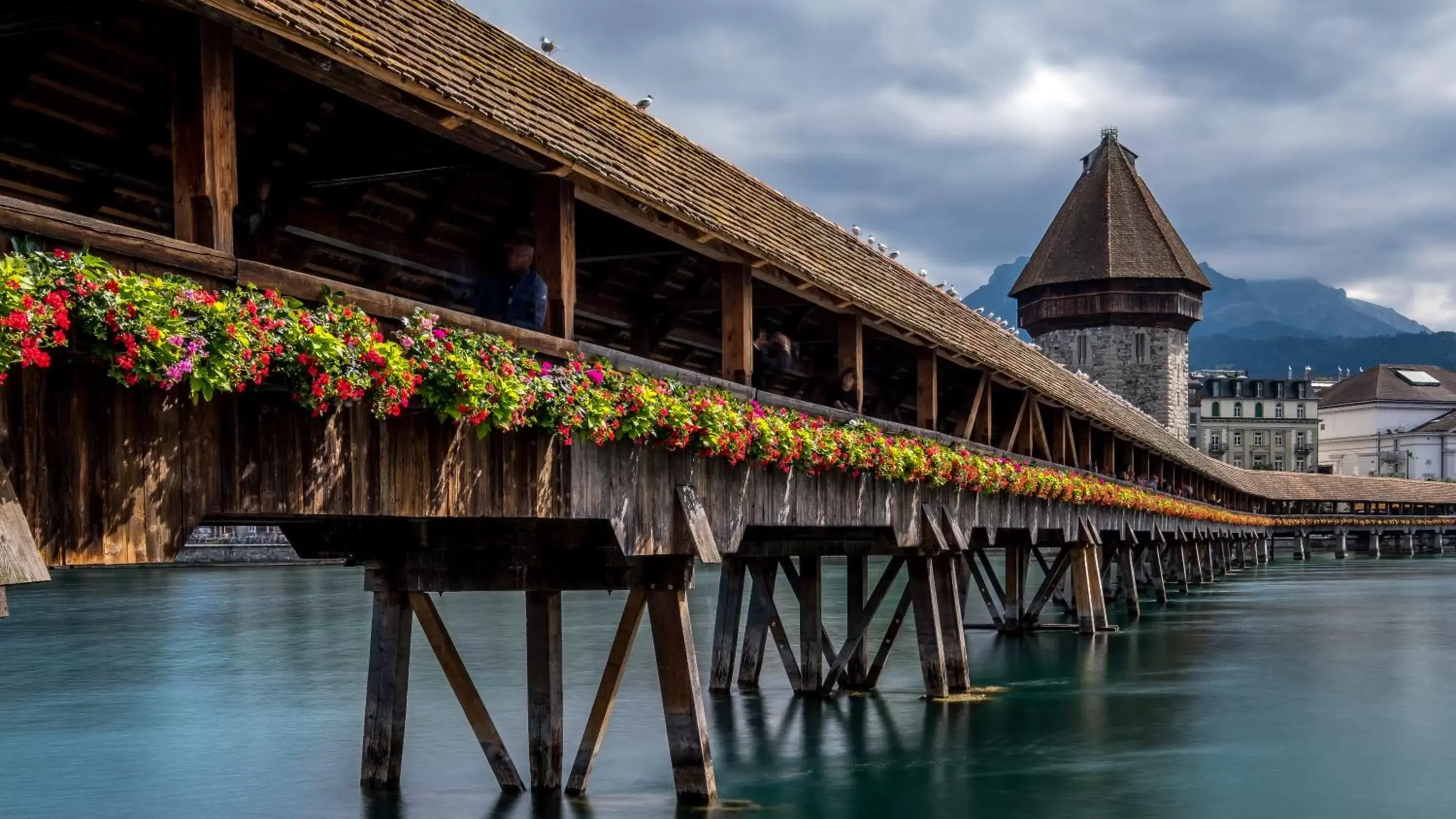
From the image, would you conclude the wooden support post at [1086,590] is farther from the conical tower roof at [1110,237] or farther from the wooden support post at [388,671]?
the conical tower roof at [1110,237]

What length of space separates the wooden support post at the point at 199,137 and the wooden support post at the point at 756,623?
11.0 meters

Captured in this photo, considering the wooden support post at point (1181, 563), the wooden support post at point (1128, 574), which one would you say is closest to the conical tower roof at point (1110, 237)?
the wooden support post at point (1181, 563)

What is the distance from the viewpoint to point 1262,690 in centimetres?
2020

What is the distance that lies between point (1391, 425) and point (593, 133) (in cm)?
10979

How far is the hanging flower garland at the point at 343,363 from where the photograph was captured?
5199 mm

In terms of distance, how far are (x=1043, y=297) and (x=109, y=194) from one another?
191 feet

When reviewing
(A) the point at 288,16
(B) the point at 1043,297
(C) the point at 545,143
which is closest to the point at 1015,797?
(C) the point at 545,143

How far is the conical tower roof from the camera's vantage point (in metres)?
63.5

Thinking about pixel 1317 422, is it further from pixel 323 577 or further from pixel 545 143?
pixel 545 143

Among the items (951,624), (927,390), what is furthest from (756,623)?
(927,390)

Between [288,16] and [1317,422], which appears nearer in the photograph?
[288,16]

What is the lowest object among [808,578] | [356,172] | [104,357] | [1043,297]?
[808,578]

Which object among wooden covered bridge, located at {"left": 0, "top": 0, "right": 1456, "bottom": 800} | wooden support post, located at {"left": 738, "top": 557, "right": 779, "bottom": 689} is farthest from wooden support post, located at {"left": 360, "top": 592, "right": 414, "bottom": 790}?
wooden support post, located at {"left": 738, "top": 557, "right": 779, "bottom": 689}

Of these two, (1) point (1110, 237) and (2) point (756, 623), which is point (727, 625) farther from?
(1) point (1110, 237)
